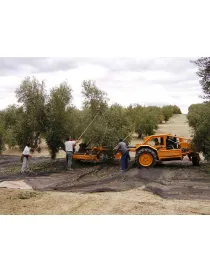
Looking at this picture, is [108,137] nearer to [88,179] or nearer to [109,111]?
[109,111]

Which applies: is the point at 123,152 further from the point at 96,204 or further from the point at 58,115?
the point at 96,204

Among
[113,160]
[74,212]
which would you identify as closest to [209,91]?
[113,160]

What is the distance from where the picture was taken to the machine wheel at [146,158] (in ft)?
49.1

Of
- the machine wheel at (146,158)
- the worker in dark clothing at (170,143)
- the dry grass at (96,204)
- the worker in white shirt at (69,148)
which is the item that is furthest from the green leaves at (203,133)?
the worker in white shirt at (69,148)

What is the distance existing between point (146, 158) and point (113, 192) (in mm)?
4559

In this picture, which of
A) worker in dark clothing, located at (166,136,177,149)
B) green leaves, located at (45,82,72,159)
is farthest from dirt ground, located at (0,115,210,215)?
green leaves, located at (45,82,72,159)

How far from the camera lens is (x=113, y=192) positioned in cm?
1095

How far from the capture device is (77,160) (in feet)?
58.3

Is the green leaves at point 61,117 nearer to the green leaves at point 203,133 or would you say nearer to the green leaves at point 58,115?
the green leaves at point 58,115

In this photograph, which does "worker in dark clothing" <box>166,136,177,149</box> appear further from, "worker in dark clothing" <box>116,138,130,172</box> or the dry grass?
the dry grass

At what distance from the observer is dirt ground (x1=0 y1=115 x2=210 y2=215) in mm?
8969

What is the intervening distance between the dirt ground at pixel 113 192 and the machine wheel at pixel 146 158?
436mm

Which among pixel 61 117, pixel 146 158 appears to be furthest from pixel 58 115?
pixel 146 158

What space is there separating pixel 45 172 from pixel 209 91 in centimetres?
879
